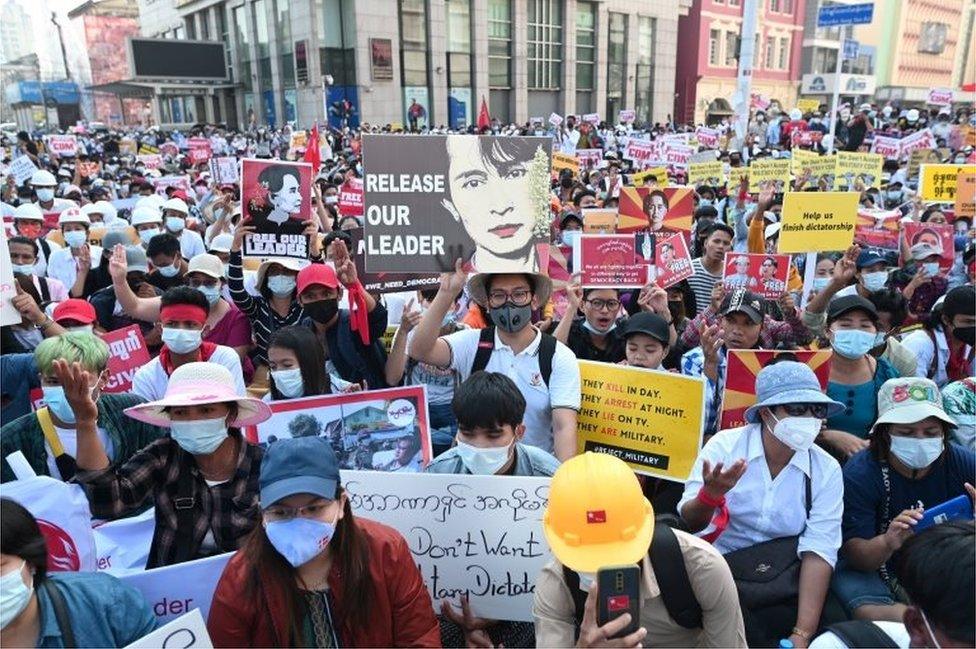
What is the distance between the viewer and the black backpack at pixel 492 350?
134 inches

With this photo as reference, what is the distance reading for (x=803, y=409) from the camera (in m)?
2.73

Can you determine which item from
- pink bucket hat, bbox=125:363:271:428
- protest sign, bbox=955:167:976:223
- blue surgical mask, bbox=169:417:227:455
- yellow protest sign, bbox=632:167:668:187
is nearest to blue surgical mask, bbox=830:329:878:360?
pink bucket hat, bbox=125:363:271:428

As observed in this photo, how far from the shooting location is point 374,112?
36938 millimetres

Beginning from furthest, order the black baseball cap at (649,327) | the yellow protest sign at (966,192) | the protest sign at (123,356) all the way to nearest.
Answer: the yellow protest sign at (966,192) → the protest sign at (123,356) → the black baseball cap at (649,327)

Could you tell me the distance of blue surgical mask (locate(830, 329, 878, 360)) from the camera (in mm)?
3664

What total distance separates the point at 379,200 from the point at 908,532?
2.84 meters

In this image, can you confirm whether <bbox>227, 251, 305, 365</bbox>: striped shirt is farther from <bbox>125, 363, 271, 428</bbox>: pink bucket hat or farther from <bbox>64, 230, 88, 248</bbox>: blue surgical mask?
<bbox>64, 230, 88, 248</bbox>: blue surgical mask

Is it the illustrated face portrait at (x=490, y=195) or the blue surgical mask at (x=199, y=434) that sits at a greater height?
the illustrated face portrait at (x=490, y=195)

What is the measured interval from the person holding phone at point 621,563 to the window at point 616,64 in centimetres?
4772

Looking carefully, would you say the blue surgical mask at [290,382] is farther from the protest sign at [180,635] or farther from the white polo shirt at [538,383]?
the protest sign at [180,635]

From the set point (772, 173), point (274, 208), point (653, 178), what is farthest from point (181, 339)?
point (772, 173)

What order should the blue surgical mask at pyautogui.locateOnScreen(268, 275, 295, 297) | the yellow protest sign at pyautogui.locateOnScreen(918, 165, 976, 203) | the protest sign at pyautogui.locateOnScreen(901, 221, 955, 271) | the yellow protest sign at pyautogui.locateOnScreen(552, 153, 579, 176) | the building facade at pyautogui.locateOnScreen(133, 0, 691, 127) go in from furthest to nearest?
1. the building facade at pyautogui.locateOnScreen(133, 0, 691, 127)
2. the yellow protest sign at pyautogui.locateOnScreen(552, 153, 579, 176)
3. the yellow protest sign at pyautogui.locateOnScreen(918, 165, 976, 203)
4. the protest sign at pyautogui.locateOnScreen(901, 221, 955, 271)
5. the blue surgical mask at pyautogui.locateOnScreen(268, 275, 295, 297)

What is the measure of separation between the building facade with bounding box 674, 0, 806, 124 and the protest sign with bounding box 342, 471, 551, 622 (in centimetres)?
5174

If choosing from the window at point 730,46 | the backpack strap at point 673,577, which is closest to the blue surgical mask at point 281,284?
the backpack strap at point 673,577
